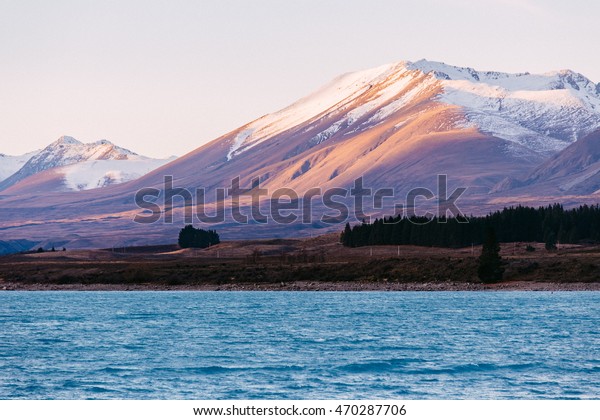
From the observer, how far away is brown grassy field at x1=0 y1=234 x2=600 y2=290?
451 ft

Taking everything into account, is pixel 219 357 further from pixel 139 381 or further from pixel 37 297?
pixel 37 297

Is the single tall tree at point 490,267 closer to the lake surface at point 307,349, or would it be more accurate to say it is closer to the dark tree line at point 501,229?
the lake surface at point 307,349

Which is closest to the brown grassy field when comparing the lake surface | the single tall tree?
the single tall tree

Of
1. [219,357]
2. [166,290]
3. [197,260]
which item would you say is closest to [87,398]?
[219,357]

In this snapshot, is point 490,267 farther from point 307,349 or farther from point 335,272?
point 307,349

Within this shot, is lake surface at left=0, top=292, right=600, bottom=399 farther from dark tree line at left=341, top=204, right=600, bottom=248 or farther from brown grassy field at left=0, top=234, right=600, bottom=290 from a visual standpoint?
dark tree line at left=341, top=204, right=600, bottom=248

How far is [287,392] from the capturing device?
2180 inches

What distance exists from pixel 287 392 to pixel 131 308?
205ft

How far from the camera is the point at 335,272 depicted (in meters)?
149

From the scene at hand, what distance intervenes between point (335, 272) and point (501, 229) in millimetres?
40473

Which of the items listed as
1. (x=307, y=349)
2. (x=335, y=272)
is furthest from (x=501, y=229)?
(x=307, y=349)

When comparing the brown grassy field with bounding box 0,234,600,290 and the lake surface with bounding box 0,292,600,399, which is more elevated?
the brown grassy field with bounding box 0,234,600,290

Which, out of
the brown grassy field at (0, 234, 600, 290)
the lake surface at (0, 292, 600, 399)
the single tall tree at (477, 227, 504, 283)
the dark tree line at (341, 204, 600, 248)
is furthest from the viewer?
the dark tree line at (341, 204, 600, 248)

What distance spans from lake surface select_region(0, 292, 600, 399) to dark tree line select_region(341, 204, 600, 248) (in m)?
55.9
